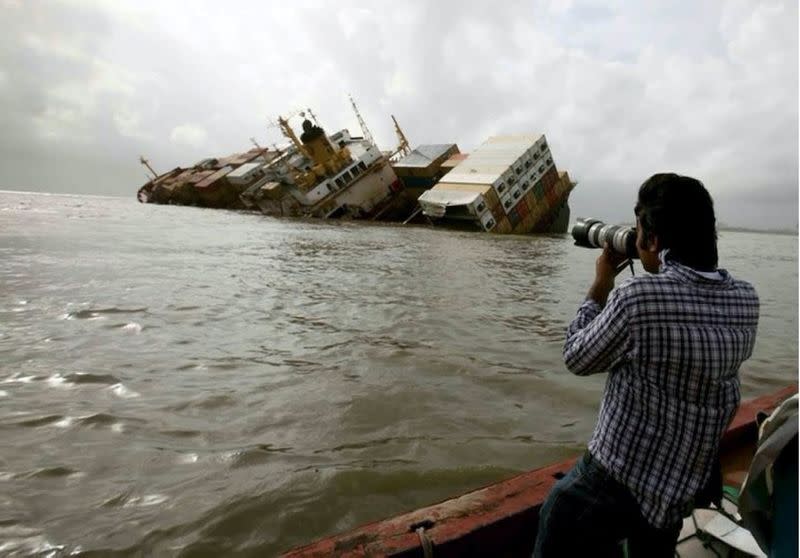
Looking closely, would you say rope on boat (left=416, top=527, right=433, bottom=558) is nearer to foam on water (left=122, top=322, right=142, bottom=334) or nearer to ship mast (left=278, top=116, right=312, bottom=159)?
foam on water (left=122, top=322, right=142, bottom=334)

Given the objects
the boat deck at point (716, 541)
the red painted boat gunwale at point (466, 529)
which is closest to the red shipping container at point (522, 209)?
the boat deck at point (716, 541)

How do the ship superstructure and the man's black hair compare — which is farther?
the ship superstructure

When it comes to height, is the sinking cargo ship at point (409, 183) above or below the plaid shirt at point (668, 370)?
above

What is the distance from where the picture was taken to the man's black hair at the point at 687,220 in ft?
5.12

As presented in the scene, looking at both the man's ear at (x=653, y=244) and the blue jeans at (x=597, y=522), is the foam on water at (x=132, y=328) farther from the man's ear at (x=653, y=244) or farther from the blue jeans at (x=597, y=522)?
the man's ear at (x=653, y=244)

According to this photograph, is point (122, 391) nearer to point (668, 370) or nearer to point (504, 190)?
point (668, 370)

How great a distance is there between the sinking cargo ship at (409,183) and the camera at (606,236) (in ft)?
94.8

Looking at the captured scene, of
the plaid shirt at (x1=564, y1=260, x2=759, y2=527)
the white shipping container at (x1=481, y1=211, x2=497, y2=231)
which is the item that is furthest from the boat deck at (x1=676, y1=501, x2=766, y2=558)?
the white shipping container at (x1=481, y1=211, x2=497, y2=231)

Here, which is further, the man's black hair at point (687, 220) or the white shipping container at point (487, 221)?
the white shipping container at point (487, 221)

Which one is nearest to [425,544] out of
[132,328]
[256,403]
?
[256,403]

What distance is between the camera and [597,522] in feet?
5.58

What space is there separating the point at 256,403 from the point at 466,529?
8.83 ft

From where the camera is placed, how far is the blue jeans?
1685 millimetres

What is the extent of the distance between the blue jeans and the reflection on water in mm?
1557
